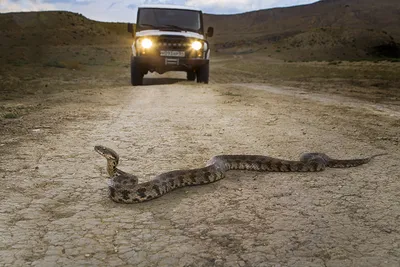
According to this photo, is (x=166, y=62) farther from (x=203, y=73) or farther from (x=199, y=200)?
(x=199, y=200)

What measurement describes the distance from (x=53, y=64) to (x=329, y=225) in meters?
26.3

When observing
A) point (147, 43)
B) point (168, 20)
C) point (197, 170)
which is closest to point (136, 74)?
point (147, 43)

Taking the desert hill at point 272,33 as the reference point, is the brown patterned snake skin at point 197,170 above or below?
below

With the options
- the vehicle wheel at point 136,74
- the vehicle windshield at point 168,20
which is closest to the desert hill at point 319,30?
the vehicle windshield at point 168,20

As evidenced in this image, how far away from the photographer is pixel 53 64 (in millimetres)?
27438

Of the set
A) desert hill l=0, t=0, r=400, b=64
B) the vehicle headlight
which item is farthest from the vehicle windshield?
desert hill l=0, t=0, r=400, b=64

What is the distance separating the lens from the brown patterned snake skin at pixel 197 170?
4.48 metres

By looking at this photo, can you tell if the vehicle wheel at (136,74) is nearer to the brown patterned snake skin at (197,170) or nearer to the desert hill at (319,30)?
the brown patterned snake skin at (197,170)

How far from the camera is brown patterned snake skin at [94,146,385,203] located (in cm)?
448

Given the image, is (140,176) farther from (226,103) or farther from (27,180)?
Answer: (226,103)

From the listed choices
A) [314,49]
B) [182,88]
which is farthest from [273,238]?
[314,49]

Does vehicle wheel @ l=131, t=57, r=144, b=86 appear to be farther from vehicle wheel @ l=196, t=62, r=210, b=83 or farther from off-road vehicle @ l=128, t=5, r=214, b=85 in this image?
vehicle wheel @ l=196, t=62, r=210, b=83

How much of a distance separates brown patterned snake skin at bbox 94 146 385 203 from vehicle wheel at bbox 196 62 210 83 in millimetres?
11825

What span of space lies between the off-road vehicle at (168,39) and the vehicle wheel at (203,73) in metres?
0.34
